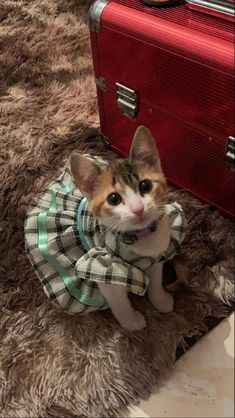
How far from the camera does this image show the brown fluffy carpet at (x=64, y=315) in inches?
37.0

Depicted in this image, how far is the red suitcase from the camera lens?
0.94 metres

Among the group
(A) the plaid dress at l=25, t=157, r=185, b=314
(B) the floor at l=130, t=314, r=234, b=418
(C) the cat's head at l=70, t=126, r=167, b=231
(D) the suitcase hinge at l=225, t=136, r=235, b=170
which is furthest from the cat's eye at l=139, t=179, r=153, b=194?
(B) the floor at l=130, t=314, r=234, b=418

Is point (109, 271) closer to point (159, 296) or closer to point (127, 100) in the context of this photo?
point (159, 296)

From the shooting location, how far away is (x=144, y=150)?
0.83 meters

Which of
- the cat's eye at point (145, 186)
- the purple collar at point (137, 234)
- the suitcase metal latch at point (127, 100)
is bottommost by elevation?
the purple collar at point (137, 234)

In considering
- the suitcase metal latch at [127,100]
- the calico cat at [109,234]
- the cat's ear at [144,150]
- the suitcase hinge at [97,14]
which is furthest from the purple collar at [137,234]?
the suitcase hinge at [97,14]

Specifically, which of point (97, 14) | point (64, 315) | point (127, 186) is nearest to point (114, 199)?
point (127, 186)

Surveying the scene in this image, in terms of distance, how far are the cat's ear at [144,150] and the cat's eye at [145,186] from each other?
4 cm

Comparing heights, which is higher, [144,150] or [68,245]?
[144,150]

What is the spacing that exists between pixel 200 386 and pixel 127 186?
1.40ft

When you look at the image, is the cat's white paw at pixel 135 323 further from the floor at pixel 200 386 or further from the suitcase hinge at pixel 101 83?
the suitcase hinge at pixel 101 83

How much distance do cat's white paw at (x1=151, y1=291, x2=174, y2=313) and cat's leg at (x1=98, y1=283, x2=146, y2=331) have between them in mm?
42

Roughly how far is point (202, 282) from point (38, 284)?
37cm

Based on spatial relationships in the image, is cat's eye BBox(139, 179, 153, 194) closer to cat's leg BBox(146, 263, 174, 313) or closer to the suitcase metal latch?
cat's leg BBox(146, 263, 174, 313)
